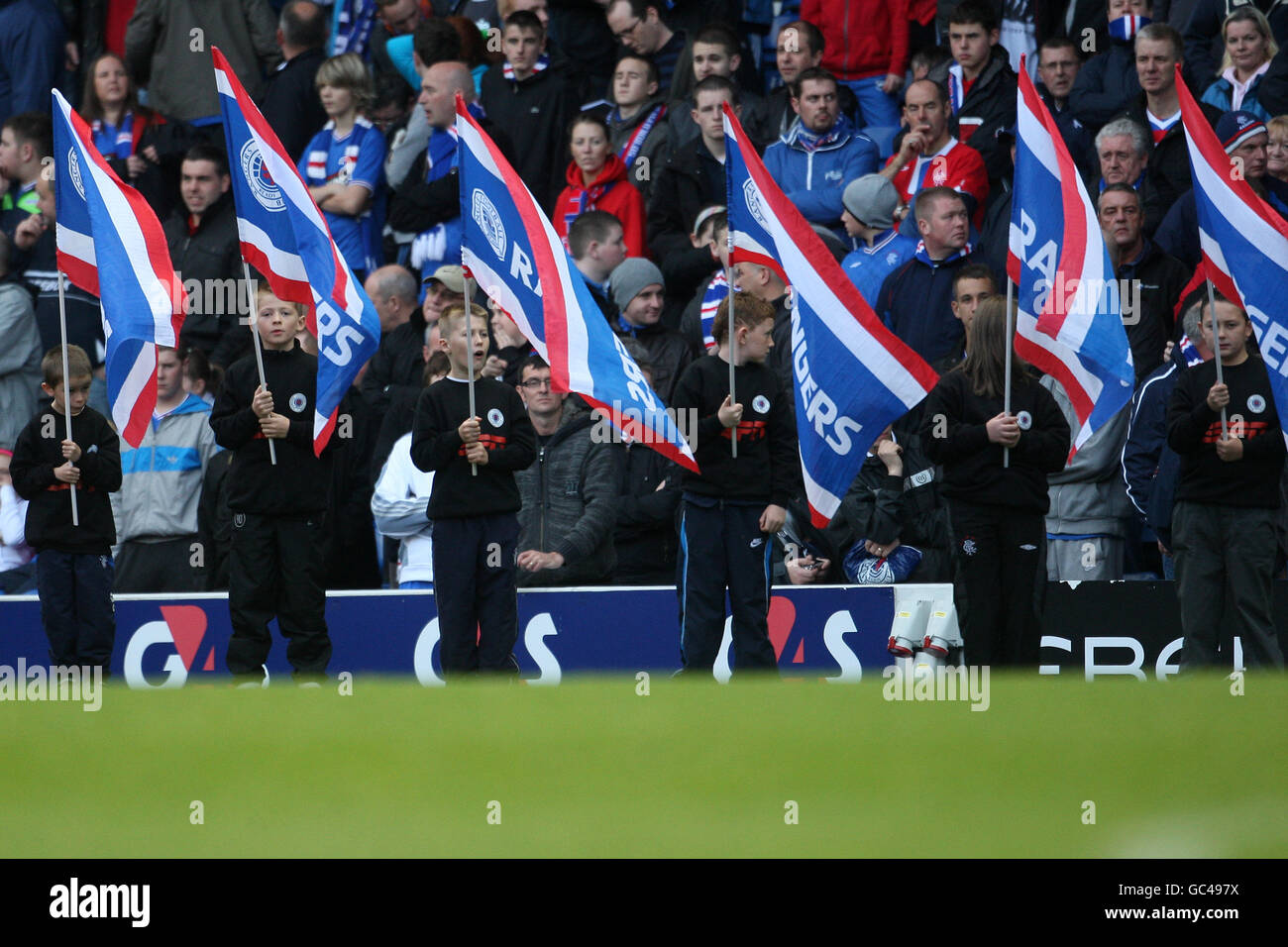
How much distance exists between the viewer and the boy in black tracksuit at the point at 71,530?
9477 mm

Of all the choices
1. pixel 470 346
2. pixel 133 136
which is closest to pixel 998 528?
pixel 470 346

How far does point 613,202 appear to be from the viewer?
1222 centimetres

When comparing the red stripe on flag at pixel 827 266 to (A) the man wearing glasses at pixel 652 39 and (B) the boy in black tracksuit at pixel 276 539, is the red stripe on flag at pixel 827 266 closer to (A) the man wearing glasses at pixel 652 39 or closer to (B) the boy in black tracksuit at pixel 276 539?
(B) the boy in black tracksuit at pixel 276 539

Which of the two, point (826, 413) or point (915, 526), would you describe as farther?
point (915, 526)

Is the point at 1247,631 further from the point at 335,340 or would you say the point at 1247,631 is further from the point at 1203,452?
the point at 335,340

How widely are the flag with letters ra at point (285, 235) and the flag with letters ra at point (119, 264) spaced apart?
0.55 meters

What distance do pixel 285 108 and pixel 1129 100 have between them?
5.96 meters

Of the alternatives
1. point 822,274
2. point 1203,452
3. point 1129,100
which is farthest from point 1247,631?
point 1129,100

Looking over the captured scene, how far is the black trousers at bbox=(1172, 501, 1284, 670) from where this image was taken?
28.0 ft

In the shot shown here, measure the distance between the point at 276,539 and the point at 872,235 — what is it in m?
4.18

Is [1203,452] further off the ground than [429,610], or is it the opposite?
[1203,452]

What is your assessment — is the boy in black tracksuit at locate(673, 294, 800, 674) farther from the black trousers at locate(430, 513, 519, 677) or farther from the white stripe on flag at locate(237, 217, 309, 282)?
the white stripe on flag at locate(237, 217, 309, 282)

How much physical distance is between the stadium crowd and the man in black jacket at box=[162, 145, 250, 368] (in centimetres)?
3

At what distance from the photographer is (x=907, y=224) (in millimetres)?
11062
